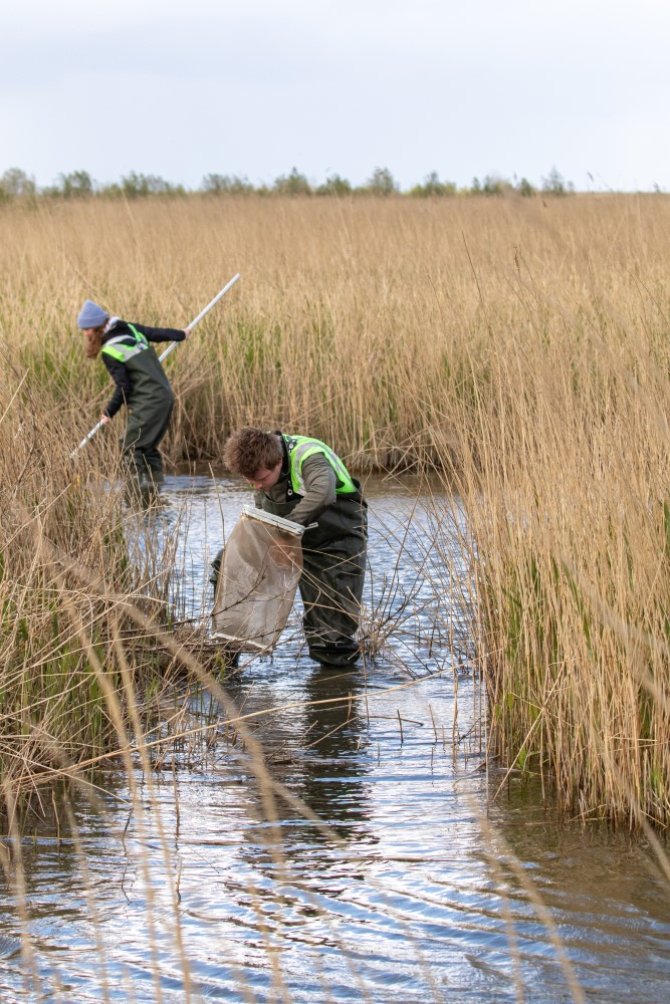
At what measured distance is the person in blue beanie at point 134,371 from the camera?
9344 mm

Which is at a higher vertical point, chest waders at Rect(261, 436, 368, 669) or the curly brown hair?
the curly brown hair

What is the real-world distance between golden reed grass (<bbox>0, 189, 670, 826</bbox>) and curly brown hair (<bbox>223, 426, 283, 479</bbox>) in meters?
0.57

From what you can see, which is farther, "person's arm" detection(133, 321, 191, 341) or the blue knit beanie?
"person's arm" detection(133, 321, 191, 341)

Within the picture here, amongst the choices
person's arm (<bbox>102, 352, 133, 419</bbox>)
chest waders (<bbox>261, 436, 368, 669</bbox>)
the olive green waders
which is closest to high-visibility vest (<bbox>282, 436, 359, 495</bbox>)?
chest waders (<bbox>261, 436, 368, 669</bbox>)

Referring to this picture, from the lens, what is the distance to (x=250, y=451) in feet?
18.5

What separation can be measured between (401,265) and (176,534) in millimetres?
8324

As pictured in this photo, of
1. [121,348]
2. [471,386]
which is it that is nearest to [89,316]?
[121,348]

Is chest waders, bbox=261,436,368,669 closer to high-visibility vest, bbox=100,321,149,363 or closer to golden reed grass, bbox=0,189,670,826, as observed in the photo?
golden reed grass, bbox=0,189,670,826

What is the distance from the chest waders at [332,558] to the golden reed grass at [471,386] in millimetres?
479

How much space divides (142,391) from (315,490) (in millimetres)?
3980

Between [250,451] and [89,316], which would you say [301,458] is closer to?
[250,451]

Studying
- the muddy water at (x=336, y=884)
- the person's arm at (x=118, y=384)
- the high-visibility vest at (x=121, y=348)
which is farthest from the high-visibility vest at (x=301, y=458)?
the high-visibility vest at (x=121, y=348)

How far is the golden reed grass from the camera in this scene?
3930 millimetres

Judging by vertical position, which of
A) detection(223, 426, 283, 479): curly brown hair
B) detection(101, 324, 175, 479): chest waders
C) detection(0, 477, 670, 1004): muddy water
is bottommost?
detection(0, 477, 670, 1004): muddy water
